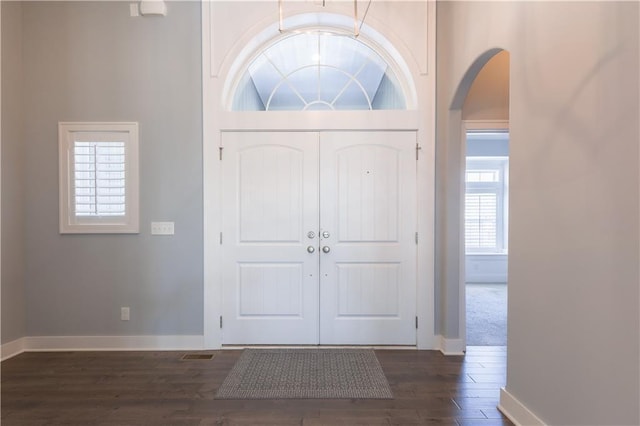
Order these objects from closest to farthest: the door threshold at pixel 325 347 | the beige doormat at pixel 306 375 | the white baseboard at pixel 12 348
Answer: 1. the beige doormat at pixel 306 375
2. the white baseboard at pixel 12 348
3. the door threshold at pixel 325 347

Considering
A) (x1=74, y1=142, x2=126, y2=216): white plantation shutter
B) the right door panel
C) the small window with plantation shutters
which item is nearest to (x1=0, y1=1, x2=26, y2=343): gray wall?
(x1=74, y1=142, x2=126, y2=216): white plantation shutter

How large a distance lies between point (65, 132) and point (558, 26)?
3.94 m

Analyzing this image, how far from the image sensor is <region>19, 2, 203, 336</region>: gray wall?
3.34 metres

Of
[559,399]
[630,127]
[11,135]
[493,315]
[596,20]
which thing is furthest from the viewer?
[493,315]

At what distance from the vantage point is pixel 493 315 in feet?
15.3

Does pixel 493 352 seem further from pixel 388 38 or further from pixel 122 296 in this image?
pixel 122 296

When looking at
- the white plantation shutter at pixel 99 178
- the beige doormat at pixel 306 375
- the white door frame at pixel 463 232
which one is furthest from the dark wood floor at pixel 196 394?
the white plantation shutter at pixel 99 178

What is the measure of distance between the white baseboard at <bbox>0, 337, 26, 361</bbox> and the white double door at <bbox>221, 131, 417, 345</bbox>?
1894 mm

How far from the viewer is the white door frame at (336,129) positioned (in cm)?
337

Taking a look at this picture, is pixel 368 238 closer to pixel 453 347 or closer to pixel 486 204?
pixel 453 347

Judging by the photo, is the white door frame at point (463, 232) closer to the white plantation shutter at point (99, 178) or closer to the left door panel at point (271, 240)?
the left door panel at point (271, 240)

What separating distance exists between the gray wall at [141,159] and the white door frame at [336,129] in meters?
0.10

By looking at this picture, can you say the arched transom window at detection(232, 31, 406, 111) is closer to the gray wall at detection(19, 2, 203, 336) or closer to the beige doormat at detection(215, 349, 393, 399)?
the gray wall at detection(19, 2, 203, 336)

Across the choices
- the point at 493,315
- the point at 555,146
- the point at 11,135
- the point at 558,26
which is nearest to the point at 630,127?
the point at 555,146
